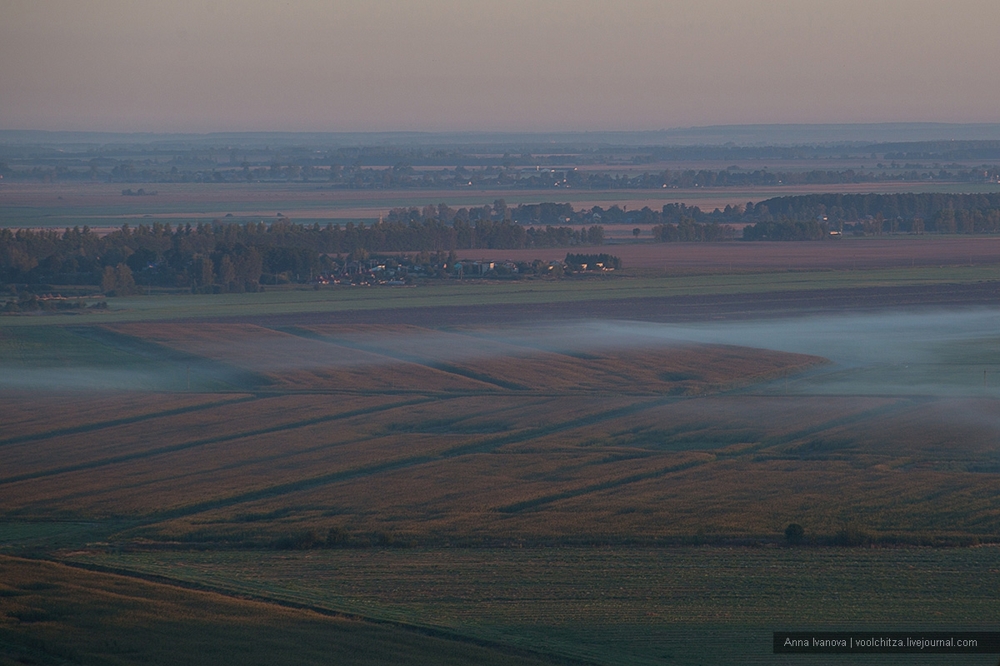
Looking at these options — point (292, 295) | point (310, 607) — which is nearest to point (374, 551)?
point (310, 607)

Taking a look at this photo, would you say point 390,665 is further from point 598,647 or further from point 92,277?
point 92,277

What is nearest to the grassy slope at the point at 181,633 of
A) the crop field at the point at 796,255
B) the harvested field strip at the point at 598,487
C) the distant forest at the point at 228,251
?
the harvested field strip at the point at 598,487

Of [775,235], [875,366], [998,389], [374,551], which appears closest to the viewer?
[374,551]

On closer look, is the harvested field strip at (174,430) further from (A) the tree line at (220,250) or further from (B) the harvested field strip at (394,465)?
(A) the tree line at (220,250)

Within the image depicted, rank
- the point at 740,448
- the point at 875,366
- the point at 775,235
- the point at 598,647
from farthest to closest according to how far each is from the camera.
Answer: the point at 775,235 < the point at 875,366 < the point at 740,448 < the point at 598,647

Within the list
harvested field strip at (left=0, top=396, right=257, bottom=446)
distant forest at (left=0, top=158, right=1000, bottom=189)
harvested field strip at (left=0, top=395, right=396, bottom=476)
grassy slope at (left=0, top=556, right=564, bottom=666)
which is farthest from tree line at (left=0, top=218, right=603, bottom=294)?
distant forest at (left=0, top=158, right=1000, bottom=189)

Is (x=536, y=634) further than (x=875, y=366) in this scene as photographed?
No
